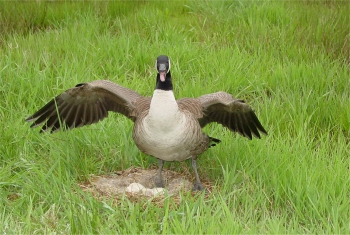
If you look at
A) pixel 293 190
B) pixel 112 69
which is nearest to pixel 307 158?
pixel 293 190

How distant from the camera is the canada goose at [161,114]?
4.44 m

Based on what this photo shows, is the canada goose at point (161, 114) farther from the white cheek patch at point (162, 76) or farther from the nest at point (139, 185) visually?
the nest at point (139, 185)

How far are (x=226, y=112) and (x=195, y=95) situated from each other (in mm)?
966

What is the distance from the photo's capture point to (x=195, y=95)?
6152 mm

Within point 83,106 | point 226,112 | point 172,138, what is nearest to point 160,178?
point 172,138

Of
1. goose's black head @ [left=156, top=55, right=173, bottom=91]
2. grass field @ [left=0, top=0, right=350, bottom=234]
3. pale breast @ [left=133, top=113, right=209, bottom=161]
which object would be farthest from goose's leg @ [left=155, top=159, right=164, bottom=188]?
goose's black head @ [left=156, top=55, right=173, bottom=91]

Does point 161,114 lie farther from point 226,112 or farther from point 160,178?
point 226,112

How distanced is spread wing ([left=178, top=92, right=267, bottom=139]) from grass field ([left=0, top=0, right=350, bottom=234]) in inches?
6.5

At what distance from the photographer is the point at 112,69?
6.87m

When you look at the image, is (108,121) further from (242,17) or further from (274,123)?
(242,17)

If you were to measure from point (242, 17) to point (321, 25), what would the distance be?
1.19m

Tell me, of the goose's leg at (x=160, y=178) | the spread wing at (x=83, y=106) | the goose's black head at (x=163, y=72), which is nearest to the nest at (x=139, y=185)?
the goose's leg at (x=160, y=178)

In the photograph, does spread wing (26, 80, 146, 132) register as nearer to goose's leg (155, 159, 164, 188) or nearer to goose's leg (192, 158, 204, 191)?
goose's leg (155, 159, 164, 188)

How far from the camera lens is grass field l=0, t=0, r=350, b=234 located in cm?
401
